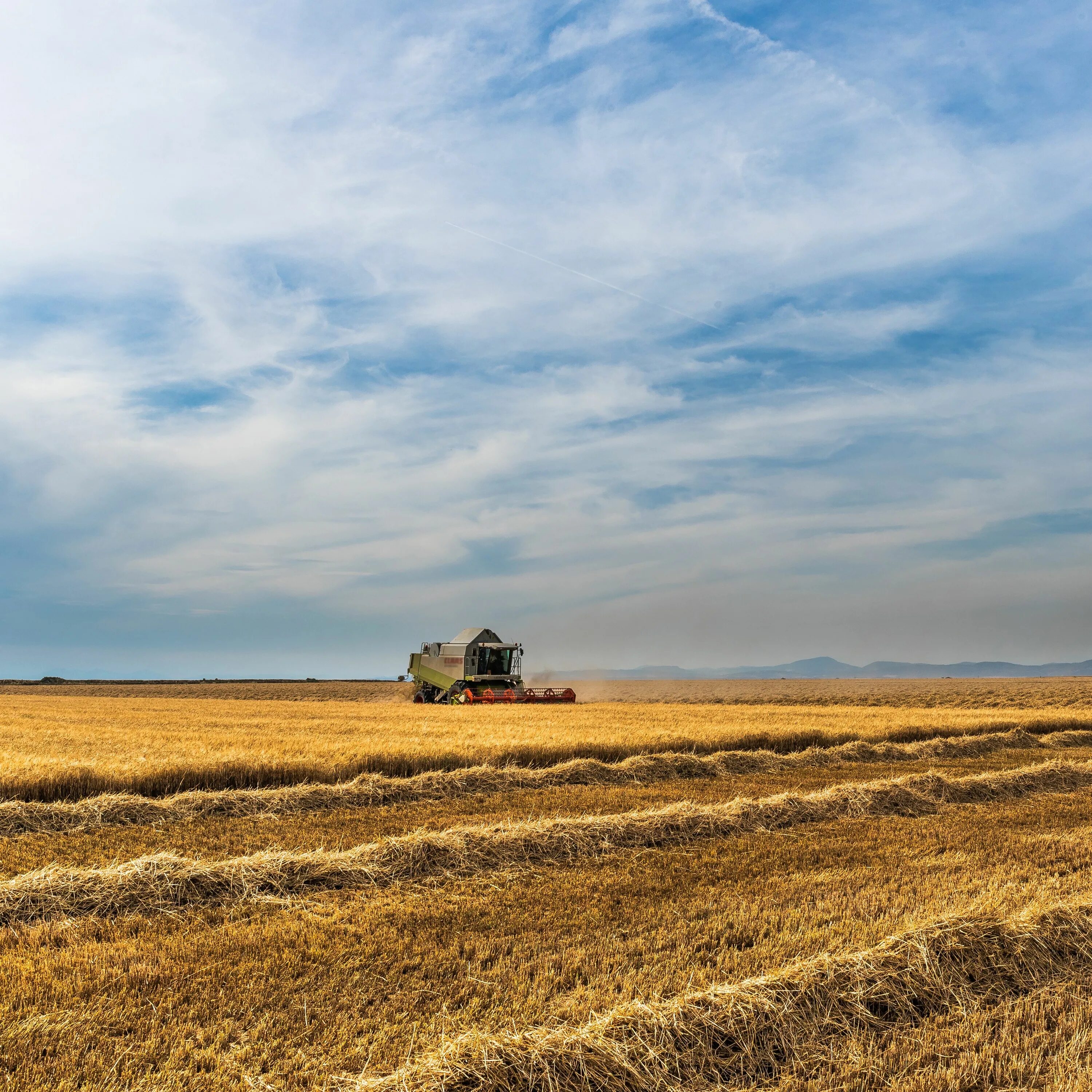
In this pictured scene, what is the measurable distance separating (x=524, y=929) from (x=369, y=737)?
1136 cm

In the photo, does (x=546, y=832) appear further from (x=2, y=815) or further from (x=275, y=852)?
(x=2, y=815)

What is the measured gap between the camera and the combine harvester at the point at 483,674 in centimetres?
3138

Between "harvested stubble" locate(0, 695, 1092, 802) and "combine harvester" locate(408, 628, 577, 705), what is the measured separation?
2.18 m

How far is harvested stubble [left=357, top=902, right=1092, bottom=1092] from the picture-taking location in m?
3.71

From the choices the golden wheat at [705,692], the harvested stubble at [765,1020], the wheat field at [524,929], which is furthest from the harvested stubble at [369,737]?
the golden wheat at [705,692]

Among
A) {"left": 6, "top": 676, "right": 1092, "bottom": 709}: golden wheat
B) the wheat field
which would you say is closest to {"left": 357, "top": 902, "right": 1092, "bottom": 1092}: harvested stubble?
the wheat field

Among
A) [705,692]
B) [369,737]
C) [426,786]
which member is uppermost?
[369,737]

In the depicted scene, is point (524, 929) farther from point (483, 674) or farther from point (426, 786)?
point (483, 674)

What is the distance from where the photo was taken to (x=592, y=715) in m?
23.1

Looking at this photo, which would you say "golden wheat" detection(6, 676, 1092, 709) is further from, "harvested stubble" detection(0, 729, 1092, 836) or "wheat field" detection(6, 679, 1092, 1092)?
"wheat field" detection(6, 679, 1092, 1092)

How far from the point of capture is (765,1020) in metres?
4.23

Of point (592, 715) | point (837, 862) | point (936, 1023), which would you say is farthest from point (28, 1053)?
point (592, 715)

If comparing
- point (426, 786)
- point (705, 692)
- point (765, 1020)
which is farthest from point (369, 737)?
point (705, 692)

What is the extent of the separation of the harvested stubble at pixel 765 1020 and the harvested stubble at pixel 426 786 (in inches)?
278
